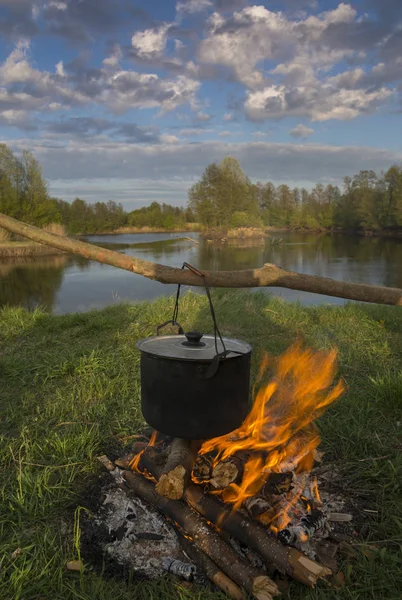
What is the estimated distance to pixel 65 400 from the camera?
11.6ft

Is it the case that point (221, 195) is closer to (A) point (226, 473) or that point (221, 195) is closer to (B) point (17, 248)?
(B) point (17, 248)

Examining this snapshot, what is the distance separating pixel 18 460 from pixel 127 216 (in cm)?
7163

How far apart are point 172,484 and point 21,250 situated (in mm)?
26033

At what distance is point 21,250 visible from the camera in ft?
83.0

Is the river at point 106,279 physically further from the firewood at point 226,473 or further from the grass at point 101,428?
the firewood at point 226,473

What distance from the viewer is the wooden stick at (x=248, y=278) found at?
1.99 m

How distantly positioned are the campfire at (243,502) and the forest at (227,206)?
32.3 meters

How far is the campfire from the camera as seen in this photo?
68.0 inches

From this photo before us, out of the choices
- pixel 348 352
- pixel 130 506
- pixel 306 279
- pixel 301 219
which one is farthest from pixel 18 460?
pixel 301 219

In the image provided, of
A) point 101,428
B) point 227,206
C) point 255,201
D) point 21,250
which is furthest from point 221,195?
point 101,428

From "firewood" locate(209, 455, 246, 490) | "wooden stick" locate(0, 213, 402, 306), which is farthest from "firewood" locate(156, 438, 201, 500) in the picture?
"wooden stick" locate(0, 213, 402, 306)

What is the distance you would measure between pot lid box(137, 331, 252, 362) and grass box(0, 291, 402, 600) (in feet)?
3.04

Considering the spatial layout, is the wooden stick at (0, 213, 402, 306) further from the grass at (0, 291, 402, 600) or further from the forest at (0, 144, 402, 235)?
the forest at (0, 144, 402, 235)

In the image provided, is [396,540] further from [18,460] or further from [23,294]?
[23,294]
